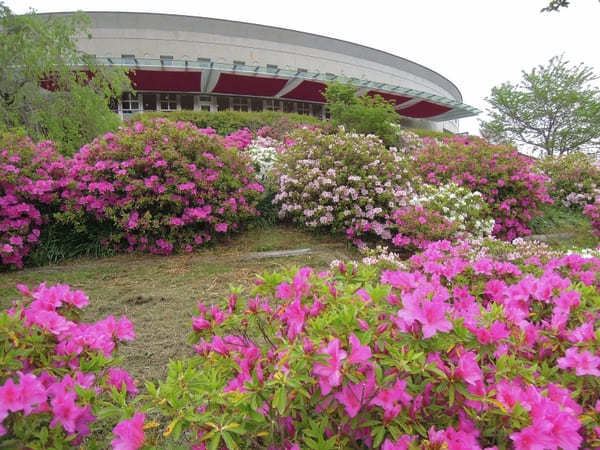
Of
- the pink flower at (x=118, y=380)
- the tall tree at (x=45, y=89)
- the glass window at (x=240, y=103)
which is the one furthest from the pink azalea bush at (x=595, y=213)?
the glass window at (x=240, y=103)

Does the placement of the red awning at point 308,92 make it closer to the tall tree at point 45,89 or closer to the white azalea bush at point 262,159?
the white azalea bush at point 262,159

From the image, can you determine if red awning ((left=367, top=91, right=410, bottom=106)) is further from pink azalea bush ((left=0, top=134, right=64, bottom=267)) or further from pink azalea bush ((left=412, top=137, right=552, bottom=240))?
pink azalea bush ((left=0, top=134, right=64, bottom=267))

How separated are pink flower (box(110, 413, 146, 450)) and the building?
1993cm

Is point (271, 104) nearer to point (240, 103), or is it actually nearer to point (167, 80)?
point (240, 103)

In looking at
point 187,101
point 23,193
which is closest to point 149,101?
point 187,101

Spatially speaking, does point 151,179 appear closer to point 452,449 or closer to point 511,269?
point 511,269

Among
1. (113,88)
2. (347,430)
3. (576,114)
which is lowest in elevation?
(347,430)

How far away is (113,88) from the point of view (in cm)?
760

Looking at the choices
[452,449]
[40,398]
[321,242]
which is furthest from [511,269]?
[321,242]

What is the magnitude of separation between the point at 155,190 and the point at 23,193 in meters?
1.41

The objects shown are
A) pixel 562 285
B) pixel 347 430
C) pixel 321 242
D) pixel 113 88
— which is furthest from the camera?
pixel 113 88

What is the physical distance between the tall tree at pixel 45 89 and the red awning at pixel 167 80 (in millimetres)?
13959

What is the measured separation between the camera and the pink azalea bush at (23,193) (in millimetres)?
4211

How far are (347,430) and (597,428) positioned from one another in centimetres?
57
